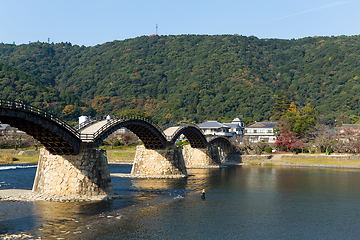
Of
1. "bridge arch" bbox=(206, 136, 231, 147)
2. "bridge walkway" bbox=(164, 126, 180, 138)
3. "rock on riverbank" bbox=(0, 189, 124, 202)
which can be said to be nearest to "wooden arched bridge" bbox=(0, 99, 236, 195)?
"rock on riverbank" bbox=(0, 189, 124, 202)

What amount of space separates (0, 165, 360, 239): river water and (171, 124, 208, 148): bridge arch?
20100 millimetres

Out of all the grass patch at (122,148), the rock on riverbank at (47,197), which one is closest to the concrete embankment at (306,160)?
the grass patch at (122,148)

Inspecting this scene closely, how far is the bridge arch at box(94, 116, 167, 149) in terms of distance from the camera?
4312 cm

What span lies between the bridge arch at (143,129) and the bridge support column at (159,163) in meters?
1.16

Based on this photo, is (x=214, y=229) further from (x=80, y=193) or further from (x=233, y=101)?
(x=233, y=101)

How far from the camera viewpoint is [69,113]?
161375 millimetres

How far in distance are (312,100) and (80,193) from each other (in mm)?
177386

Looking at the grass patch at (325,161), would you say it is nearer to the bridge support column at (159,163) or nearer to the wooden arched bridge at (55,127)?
the bridge support column at (159,163)

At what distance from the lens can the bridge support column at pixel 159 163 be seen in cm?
5716

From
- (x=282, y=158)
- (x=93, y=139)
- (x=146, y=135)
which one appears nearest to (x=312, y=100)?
(x=282, y=158)

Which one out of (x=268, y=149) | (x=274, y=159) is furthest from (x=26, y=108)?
(x=268, y=149)

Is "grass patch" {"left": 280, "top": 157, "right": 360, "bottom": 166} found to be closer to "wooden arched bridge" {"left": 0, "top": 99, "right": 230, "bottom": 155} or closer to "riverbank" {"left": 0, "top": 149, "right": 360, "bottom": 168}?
"riverbank" {"left": 0, "top": 149, "right": 360, "bottom": 168}

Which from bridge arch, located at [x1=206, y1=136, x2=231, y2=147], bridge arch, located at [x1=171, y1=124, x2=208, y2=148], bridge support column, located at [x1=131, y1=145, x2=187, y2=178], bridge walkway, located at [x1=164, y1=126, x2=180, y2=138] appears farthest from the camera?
bridge arch, located at [x1=206, y1=136, x2=231, y2=147]

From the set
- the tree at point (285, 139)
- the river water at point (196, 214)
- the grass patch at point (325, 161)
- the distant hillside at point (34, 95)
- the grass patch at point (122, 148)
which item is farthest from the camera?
the distant hillside at point (34, 95)
